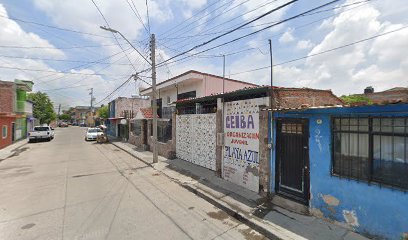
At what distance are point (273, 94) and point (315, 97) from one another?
337cm

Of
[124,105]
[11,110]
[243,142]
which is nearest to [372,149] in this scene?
[243,142]

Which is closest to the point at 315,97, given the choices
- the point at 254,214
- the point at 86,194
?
the point at 254,214

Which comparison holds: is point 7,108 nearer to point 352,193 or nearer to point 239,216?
point 239,216

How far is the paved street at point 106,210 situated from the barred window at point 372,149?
2717mm

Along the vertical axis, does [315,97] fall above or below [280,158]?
above

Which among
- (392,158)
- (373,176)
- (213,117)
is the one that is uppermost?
(213,117)

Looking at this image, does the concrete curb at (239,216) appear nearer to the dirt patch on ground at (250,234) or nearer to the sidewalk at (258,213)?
the sidewalk at (258,213)

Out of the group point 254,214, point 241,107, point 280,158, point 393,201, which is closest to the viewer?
point 393,201

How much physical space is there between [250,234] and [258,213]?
97 centimetres

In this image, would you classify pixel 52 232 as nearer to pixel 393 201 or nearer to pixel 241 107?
pixel 241 107

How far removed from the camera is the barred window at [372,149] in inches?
177

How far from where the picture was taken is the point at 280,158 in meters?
6.90

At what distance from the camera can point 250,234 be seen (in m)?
5.20

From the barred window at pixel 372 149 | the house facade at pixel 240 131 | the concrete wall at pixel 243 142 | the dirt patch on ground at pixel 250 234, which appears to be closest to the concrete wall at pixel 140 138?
the house facade at pixel 240 131
